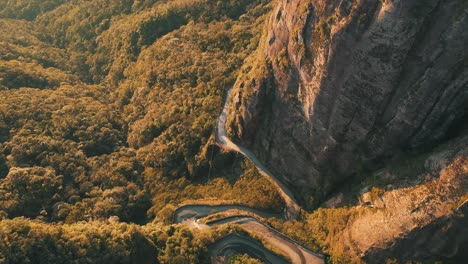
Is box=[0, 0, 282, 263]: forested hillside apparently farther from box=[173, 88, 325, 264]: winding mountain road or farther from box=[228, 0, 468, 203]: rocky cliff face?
box=[228, 0, 468, 203]: rocky cliff face

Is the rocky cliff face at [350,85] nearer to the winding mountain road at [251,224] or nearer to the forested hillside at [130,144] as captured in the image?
the winding mountain road at [251,224]

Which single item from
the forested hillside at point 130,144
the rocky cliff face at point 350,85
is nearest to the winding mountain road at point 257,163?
the forested hillside at point 130,144

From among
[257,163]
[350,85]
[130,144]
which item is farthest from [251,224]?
[130,144]

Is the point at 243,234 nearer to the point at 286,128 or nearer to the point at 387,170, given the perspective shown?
the point at 286,128

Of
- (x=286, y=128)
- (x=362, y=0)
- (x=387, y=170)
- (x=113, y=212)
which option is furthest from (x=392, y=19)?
(x=113, y=212)

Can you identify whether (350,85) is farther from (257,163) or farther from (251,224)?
(251,224)

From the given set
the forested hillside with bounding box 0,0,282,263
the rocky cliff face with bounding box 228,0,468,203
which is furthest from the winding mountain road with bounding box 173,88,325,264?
the rocky cliff face with bounding box 228,0,468,203
